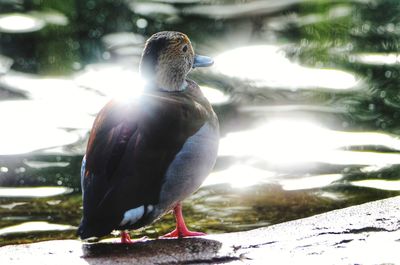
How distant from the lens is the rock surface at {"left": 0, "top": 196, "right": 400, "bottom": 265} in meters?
4.68

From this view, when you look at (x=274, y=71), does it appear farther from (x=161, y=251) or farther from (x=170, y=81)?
(x=161, y=251)

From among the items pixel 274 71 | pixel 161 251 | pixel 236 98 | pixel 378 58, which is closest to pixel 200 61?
pixel 161 251

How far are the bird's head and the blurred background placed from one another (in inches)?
50.7

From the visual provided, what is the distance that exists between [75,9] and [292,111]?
4599 mm

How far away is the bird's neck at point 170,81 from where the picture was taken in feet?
19.2

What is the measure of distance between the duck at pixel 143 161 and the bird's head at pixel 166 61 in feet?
1.19

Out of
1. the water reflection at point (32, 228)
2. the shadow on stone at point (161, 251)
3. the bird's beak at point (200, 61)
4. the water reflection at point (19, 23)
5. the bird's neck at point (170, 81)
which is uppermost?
the water reflection at point (19, 23)

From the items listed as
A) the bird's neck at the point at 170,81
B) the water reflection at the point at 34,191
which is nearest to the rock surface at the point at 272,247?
the bird's neck at the point at 170,81

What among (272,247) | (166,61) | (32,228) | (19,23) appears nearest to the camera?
(272,247)

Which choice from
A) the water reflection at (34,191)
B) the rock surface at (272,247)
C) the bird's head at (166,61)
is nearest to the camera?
the rock surface at (272,247)

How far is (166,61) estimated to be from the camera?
5.92 meters

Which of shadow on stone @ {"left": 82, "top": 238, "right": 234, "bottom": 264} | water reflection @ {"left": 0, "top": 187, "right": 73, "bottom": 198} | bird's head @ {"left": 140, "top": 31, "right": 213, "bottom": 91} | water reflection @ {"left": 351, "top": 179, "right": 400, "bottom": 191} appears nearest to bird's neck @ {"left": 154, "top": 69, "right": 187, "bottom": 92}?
bird's head @ {"left": 140, "top": 31, "right": 213, "bottom": 91}

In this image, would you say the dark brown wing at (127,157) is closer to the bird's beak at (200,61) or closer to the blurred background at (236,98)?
the bird's beak at (200,61)

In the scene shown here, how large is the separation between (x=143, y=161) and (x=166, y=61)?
1.12 m
